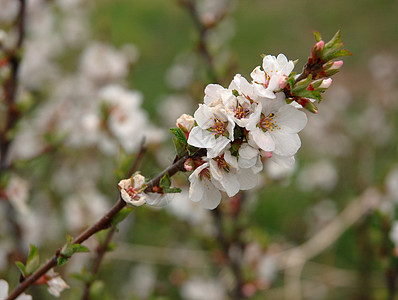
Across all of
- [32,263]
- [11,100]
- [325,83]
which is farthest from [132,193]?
[11,100]

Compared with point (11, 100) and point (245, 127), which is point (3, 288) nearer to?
point (245, 127)

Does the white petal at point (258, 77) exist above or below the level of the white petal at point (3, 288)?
above

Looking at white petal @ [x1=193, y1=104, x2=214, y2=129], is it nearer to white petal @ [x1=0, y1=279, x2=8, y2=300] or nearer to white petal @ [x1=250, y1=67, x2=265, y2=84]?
white petal @ [x1=250, y1=67, x2=265, y2=84]

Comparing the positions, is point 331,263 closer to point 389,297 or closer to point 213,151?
point 389,297

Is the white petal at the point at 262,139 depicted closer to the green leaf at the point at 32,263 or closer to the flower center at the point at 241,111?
the flower center at the point at 241,111

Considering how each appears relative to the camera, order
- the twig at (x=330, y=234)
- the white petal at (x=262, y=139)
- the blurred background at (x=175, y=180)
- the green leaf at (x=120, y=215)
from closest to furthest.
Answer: the white petal at (x=262, y=139)
the green leaf at (x=120, y=215)
the blurred background at (x=175, y=180)
the twig at (x=330, y=234)

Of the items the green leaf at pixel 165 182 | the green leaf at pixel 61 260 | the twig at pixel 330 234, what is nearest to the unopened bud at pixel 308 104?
the green leaf at pixel 165 182

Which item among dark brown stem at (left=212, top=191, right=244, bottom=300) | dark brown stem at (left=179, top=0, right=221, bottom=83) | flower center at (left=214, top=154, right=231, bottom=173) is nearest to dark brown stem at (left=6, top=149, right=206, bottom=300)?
flower center at (left=214, top=154, right=231, bottom=173)
